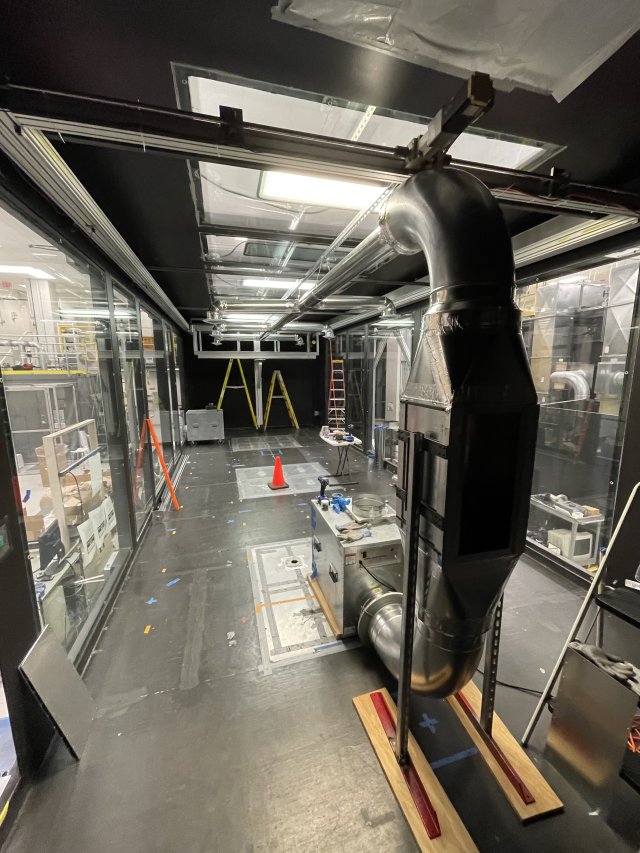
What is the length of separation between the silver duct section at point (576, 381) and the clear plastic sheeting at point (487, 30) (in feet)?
8.16

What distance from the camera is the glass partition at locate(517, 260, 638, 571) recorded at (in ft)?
8.33

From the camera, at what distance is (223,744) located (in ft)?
5.31

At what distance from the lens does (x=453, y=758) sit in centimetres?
158

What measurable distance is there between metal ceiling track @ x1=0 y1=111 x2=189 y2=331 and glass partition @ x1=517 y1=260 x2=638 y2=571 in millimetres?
3434

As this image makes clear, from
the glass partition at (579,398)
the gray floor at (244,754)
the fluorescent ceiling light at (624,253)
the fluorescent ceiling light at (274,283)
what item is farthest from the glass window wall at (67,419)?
the glass partition at (579,398)

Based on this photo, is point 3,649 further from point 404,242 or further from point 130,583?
point 404,242

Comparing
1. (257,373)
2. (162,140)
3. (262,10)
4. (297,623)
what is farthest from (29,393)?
(257,373)

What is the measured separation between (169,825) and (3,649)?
955mm

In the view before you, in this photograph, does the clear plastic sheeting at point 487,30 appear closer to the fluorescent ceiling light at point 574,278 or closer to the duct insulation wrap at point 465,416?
the duct insulation wrap at point 465,416

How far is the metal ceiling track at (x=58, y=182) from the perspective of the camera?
4.16 ft

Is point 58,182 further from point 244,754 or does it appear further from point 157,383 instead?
point 157,383

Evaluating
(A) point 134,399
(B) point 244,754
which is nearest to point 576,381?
(B) point 244,754

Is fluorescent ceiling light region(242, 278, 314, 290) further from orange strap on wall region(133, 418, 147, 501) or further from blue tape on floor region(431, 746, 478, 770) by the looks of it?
blue tape on floor region(431, 746, 478, 770)

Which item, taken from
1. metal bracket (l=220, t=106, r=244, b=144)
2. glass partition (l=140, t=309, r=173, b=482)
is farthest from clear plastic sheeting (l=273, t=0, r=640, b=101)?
glass partition (l=140, t=309, r=173, b=482)
